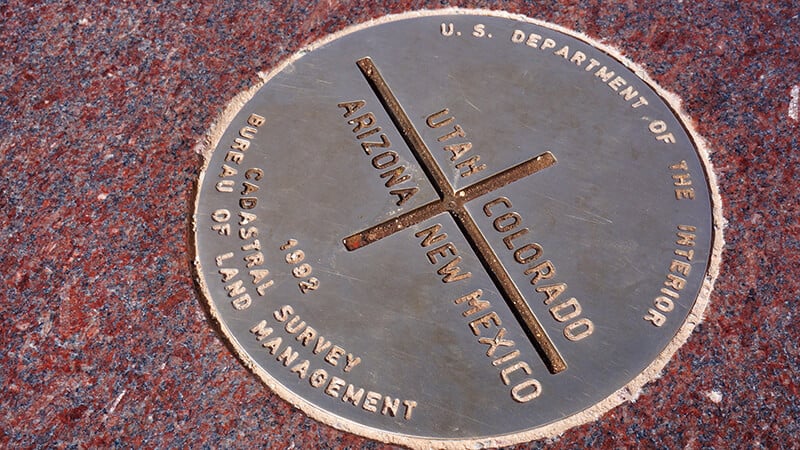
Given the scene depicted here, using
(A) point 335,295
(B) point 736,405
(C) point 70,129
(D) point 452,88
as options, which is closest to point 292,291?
(A) point 335,295

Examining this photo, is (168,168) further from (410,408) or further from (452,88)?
(410,408)

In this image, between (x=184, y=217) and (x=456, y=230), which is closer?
(x=456, y=230)

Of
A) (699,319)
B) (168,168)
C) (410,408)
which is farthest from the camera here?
(168,168)

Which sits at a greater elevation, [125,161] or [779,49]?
[779,49]

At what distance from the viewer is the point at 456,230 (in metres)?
2.70

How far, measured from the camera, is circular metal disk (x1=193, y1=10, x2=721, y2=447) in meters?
2.48

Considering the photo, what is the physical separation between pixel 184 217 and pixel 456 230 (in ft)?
3.20

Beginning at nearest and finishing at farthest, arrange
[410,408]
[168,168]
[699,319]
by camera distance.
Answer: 1. [410,408]
2. [699,319]
3. [168,168]

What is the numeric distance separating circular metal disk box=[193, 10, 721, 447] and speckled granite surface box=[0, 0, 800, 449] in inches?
4.4

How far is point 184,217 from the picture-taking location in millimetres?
2844

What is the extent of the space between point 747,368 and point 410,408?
3.60 feet

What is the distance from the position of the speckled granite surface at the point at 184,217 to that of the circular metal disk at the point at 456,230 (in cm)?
11

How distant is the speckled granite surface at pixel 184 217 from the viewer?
99.5 inches

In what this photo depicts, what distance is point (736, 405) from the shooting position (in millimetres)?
2500
